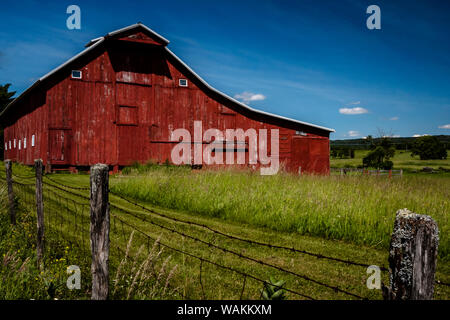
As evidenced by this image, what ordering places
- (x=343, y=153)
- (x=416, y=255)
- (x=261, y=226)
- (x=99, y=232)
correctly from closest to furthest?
(x=416, y=255), (x=99, y=232), (x=261, y=226), (x=343, y=153)

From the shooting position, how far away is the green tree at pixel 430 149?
51812 millimetres

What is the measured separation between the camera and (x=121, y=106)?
60.7 ft

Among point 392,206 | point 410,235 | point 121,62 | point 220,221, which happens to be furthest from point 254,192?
point 121,62

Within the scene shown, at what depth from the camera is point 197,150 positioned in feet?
65.5

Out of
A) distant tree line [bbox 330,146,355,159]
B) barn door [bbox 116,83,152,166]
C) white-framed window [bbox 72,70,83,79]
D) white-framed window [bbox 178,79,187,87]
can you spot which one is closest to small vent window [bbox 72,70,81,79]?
white-framed window [bbox 72,70,83,79]

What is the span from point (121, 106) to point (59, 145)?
3533 mm

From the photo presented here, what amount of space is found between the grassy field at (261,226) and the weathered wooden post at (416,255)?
2.24 meters

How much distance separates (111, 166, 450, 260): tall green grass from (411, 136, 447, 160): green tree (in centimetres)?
4829

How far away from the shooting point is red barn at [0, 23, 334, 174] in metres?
17.7

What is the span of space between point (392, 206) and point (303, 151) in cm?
1523

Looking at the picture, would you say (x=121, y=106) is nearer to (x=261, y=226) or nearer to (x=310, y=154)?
(x=310, y=154)

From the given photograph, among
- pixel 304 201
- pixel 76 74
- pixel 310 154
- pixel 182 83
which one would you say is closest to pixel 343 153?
pixel 310 154

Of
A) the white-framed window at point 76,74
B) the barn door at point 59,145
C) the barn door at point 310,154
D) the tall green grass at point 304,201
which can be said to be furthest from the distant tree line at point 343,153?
the tall green grass at point 304,201

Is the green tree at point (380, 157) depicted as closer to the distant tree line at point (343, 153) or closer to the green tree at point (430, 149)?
the green tree at point (430, 149)
